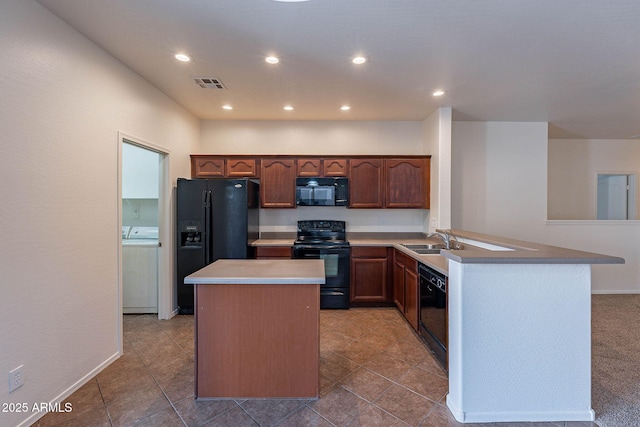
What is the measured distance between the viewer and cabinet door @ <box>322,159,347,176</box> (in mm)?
4180

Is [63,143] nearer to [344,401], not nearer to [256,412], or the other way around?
[256,412]

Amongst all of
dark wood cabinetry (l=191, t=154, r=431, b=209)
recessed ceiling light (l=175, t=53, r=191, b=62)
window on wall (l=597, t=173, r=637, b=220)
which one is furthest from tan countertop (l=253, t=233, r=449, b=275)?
window on wall (l=597, t=173, r=637, b=220)

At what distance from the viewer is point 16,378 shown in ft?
5.77

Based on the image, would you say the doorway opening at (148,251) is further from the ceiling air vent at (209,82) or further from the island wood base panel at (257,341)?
the island wood base panel at (257,341)

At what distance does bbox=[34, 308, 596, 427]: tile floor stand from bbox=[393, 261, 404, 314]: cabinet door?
1.98ft

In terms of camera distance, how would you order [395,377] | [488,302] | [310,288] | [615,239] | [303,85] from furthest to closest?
[615,239]
[303,85]
[395,377]
[310,288]
[488,302]

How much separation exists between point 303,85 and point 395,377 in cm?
287

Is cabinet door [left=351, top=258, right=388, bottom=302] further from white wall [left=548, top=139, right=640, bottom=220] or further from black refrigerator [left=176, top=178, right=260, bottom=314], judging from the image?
white wall [left=548, top=139, right=640, bottom=220]

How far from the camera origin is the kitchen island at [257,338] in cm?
204

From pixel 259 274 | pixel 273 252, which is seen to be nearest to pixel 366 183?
pixel 273 252

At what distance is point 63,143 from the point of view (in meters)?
2.09

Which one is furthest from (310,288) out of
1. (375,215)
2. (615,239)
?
(615,239)

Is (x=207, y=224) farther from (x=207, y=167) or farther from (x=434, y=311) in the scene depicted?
(x=434, y=311)

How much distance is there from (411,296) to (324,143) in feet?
8.32
